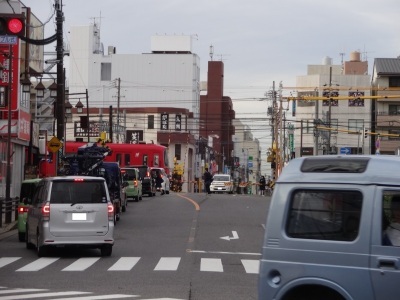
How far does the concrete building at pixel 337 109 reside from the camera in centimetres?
9262

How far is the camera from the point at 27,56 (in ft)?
166

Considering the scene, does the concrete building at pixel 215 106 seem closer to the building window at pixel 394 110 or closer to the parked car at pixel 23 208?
the building window at pixel 394 110

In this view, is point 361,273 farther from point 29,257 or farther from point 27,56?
point 27,56

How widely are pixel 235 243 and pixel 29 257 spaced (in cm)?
Answer: 697

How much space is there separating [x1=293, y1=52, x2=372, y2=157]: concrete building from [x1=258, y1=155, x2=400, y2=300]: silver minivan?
7784 centimetres

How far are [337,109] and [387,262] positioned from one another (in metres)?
90.7

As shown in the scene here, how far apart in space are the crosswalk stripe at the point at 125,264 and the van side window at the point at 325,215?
1015cm

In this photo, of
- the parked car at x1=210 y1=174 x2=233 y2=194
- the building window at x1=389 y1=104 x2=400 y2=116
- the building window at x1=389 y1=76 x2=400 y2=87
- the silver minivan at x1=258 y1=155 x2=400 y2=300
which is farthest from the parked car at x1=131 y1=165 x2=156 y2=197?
the silver minivan at x1=258 y1=155 x2=400 y2=300

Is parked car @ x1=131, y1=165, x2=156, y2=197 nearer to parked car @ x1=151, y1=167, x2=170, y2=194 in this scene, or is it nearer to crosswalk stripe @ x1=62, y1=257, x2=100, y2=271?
parked car @ x1=151, y1=167, x2=170, y2=194

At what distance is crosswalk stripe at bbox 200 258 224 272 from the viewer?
18594mm

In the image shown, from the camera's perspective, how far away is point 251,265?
779 inches

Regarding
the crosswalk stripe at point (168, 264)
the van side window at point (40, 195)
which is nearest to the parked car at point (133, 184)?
the van side window at point (40, 195)

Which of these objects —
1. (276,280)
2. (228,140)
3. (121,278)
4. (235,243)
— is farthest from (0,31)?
(228,140)

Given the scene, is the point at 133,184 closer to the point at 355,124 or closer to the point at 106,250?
the point at 106,250
